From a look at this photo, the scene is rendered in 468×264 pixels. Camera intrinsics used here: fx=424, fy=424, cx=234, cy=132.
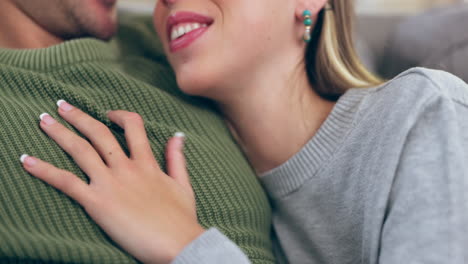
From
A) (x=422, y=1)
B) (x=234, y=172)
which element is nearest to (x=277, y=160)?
(x=234, y=172)

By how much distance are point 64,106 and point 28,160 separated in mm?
141

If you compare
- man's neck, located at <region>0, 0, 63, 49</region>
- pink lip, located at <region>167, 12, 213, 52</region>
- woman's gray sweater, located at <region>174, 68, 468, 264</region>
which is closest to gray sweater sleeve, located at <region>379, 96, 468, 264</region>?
woman's gray sweater, located at <region>174, 68, 468, 264</region>

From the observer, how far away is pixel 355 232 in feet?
2.54

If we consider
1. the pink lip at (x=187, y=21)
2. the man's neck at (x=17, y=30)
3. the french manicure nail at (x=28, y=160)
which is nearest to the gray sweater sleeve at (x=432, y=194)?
the pink lip at (x=187, y=21)

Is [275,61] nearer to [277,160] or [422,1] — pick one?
[277,160]

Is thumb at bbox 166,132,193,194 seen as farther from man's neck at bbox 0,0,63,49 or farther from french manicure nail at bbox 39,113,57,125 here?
man's neck at bbox 0,0,63,49

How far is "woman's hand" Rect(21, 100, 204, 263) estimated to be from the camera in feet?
2.04

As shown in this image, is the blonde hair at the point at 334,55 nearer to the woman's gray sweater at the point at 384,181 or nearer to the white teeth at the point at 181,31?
the woman's gray sweater at the point at 384,181

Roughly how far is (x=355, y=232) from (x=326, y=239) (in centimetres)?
8

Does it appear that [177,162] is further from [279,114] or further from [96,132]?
[279,114]

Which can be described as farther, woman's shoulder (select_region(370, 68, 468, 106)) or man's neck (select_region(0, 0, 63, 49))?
man's neck (select_region(0, 0, 63, 49))

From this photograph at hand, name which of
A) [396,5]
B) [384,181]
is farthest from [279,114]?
[396,5]

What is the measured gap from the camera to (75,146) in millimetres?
686

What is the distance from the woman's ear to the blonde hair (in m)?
0.05
